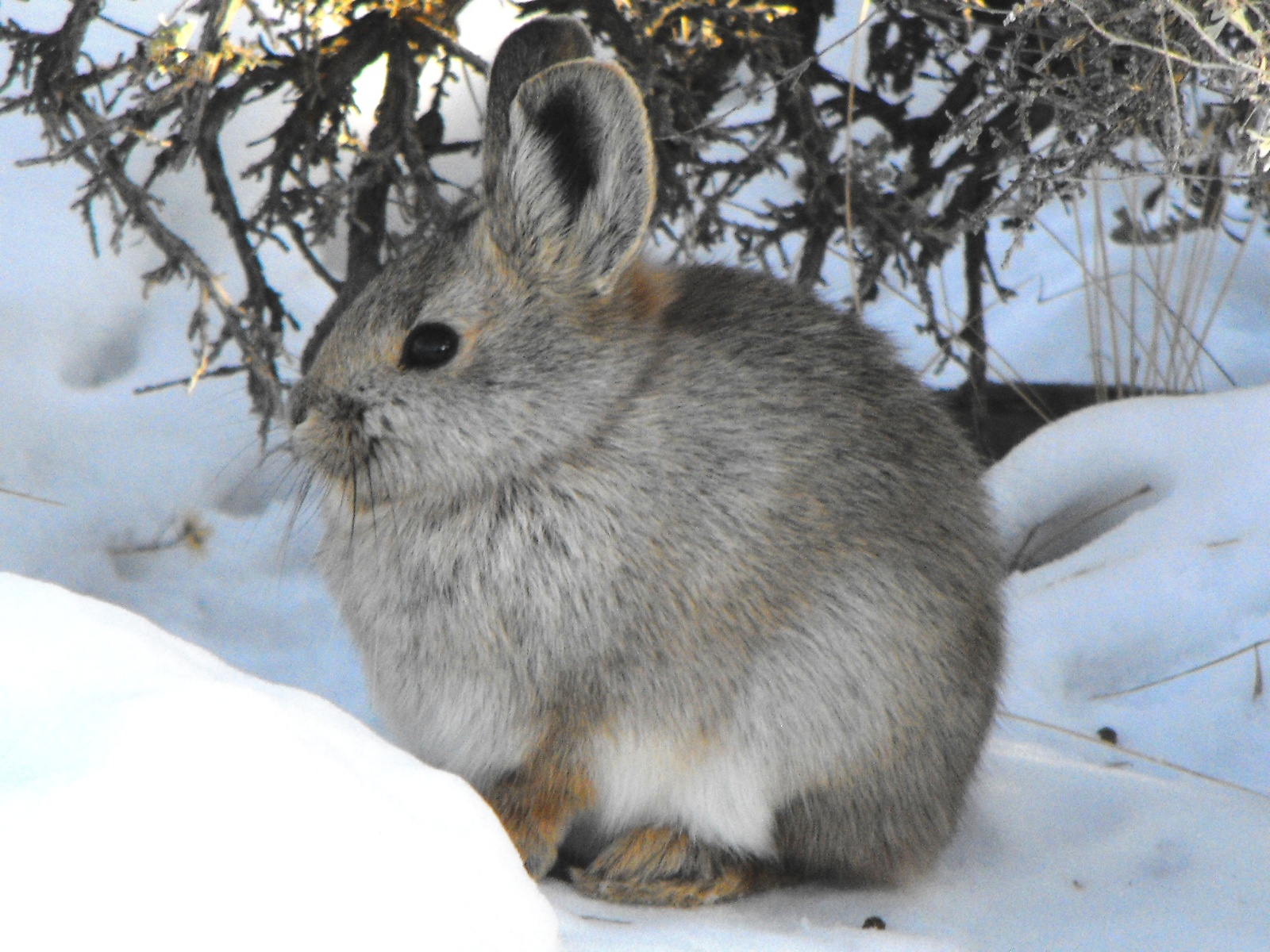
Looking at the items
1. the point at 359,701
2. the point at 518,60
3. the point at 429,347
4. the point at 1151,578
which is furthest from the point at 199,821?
the point at 1151,578

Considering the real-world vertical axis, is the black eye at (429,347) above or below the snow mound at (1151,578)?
above

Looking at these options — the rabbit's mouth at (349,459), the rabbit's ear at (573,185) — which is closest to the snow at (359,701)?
the rabbit's mouth at (349,459)

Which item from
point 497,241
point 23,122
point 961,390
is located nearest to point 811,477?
point 497,241

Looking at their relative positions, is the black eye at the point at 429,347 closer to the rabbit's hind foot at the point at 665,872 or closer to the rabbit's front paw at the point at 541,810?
the rabbit's front paw at the point at 541,810

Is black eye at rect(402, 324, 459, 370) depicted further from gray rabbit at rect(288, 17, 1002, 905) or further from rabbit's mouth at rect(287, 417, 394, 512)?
rabbit's mouth at rect(287, 417, 394, 512)

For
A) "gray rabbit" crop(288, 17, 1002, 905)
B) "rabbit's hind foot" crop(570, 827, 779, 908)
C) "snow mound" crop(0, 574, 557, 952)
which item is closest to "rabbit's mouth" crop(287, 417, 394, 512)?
"gray rabbit" crop(288, 17, 1002, 905)
